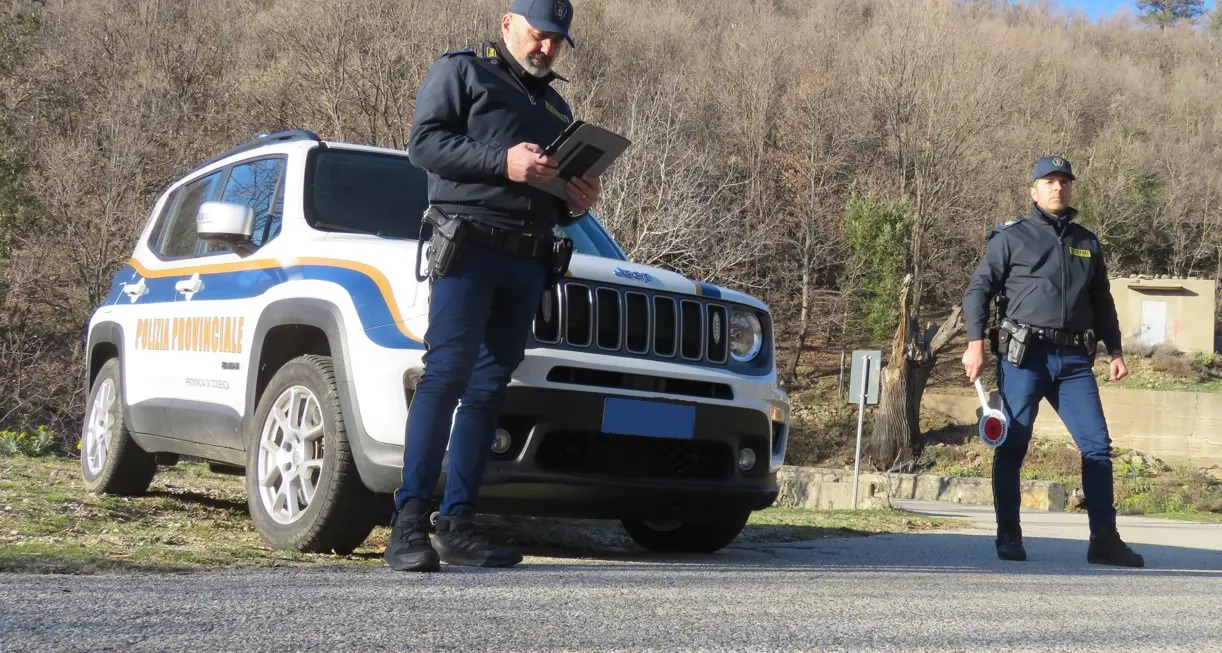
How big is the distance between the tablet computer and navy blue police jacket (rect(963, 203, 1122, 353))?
3.03m

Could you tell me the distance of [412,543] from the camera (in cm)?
440

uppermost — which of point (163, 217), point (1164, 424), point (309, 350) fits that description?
point (1164, 424)

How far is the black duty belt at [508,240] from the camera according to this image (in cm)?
450

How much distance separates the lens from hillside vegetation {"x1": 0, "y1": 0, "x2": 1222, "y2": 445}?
109 ft

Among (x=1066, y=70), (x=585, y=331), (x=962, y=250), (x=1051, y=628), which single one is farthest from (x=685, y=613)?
(x=1066, y=70)

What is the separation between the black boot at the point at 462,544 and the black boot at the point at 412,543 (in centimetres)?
10

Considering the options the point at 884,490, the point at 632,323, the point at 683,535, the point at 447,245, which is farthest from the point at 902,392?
the point at 447,245

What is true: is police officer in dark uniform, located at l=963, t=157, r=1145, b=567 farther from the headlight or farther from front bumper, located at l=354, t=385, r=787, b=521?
front bumper, located at l=354, t=385, r=787, b=521

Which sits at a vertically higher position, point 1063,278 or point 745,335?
point 1063,278

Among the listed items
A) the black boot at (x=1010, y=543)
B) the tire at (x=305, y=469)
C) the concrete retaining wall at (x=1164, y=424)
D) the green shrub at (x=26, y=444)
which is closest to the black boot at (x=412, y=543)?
the tire at (x=305, y=469)

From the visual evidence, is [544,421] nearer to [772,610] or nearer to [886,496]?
[772,610]

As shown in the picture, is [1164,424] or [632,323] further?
[1164,424]

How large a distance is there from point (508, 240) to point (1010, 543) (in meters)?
3.73

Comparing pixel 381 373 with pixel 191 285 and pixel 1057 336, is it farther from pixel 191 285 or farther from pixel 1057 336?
pixel 1057 336
